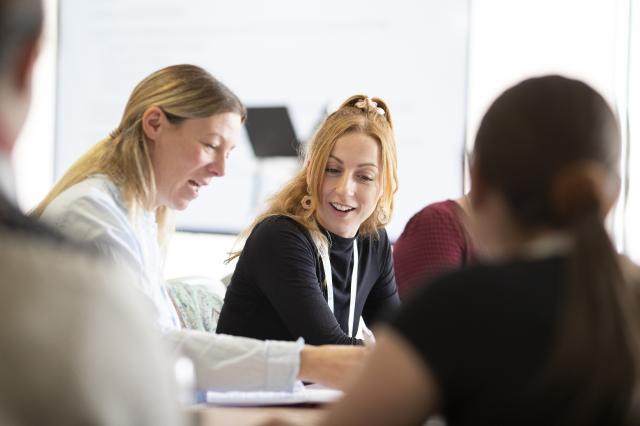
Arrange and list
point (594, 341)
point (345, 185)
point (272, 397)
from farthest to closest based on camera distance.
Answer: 1. point (345, 185)
2. point (272, 397)
3. point (594, 341)

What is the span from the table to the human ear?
2.21 ft

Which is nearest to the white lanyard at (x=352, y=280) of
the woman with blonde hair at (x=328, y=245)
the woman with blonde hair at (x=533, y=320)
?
the woman with blonde hair at (x=328, y=245)

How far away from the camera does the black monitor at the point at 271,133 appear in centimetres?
423

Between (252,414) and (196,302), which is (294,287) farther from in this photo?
(252,414)

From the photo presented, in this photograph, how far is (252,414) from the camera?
1.66 metres

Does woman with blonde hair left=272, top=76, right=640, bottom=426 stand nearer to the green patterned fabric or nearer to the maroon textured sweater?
the maroon textured sweater

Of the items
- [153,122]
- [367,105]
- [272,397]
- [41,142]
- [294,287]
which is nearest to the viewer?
[272,397]

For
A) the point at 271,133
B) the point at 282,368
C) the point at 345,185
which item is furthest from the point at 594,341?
the point at 271,133

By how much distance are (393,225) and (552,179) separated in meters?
2.97

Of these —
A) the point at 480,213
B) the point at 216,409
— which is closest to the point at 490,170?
the point at 480,213

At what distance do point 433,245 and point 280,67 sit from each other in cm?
209

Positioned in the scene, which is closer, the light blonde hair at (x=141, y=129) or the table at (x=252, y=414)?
the table at (x=252, y=414)

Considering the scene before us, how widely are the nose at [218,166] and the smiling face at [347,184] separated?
1.27 feet

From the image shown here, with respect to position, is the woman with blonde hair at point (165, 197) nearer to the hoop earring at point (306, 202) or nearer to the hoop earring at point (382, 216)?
the hoop earring at point (306, 202)
